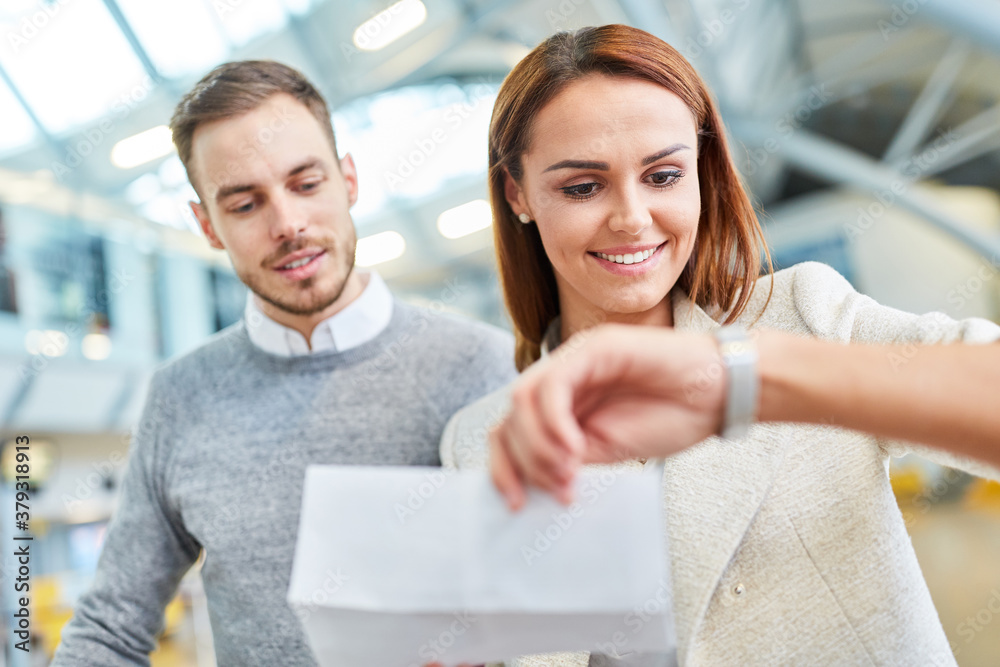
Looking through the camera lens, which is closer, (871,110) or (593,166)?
(593,166)

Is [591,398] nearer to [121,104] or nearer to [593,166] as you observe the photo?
[593,166]

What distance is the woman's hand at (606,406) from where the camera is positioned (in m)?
0.75

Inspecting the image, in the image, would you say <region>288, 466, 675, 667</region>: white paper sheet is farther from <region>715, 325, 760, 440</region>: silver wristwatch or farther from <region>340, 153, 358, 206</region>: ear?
<region>340, 153, 358, 206</region>: ear

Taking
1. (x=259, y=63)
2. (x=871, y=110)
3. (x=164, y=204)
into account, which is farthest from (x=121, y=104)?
(x=871, y=110)

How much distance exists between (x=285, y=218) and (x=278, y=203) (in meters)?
0.05

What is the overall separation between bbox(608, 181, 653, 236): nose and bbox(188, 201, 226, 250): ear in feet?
3.93

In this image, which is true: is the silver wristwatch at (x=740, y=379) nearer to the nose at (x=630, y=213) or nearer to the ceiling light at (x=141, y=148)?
the nose at (x=630, y=213)

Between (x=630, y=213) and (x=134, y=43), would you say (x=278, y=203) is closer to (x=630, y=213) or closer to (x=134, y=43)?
(x=630, y=213)

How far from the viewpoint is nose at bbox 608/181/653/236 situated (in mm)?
1353

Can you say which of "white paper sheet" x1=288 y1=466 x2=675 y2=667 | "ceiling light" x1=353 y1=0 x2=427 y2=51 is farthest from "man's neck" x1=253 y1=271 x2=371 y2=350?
"ceiling light" x1=353 y1=0 x2=427 y2=51

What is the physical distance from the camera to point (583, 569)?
79cm

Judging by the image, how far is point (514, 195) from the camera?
1753mm

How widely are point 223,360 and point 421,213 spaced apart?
10.8 meters

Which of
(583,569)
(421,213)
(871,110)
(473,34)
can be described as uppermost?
(583,569)
